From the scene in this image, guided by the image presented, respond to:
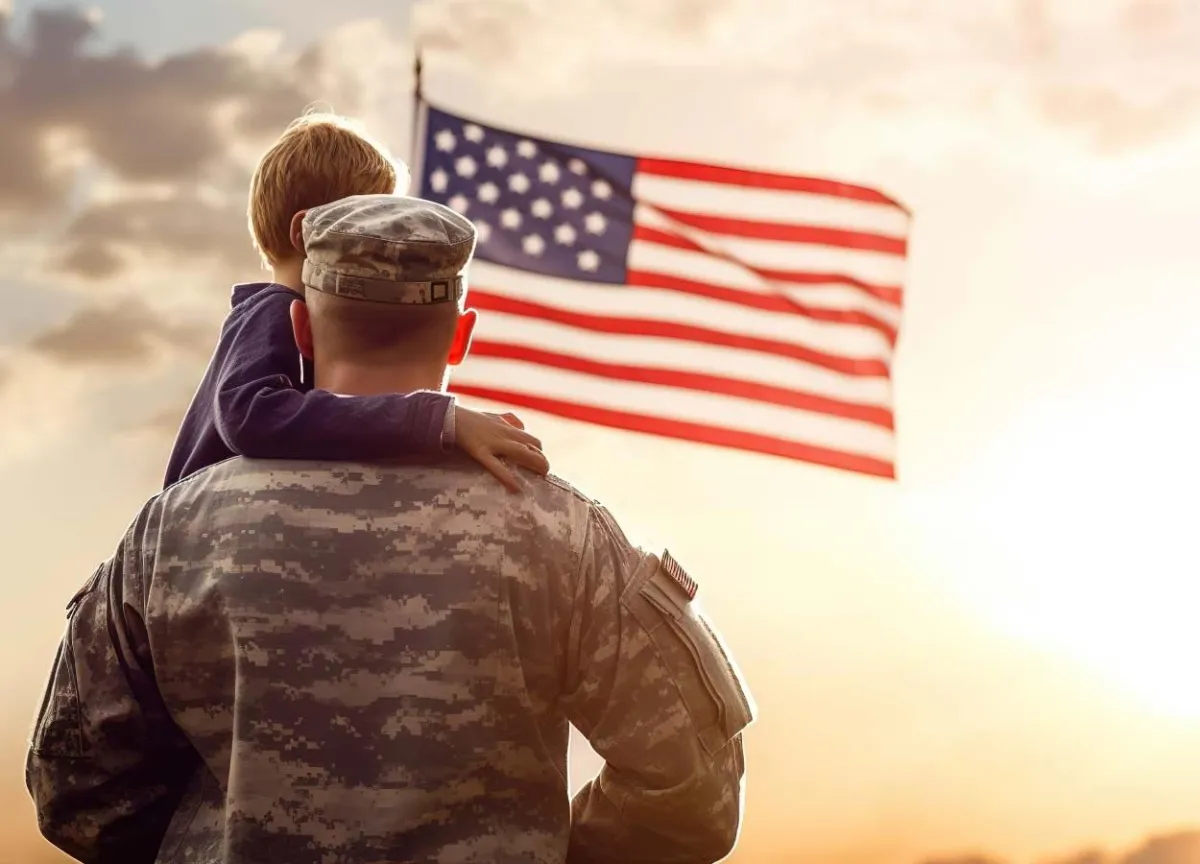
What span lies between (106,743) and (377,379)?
827mm

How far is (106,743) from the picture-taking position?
254cm

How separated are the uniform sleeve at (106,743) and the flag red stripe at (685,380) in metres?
4.91

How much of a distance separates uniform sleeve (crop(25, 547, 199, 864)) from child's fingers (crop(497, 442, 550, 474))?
71 cm

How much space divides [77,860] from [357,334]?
3.81ft

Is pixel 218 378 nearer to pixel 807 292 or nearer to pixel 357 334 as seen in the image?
pixel 357 334

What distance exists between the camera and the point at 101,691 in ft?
8.22

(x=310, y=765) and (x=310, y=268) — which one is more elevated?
(x=310, y=268)

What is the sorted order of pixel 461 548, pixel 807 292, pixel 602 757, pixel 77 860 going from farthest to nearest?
pixel 807 292 < pixel 77 860 < pixel 602 757 < pixel 461 548

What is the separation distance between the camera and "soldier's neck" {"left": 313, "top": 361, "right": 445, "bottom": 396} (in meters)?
2.43

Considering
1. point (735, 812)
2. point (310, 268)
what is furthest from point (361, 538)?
point (735, 812)

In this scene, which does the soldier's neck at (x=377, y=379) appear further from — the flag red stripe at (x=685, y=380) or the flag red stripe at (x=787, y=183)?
the flag red stripe at (x=787, y=183)

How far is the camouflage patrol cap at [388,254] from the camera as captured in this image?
2436 millimetres

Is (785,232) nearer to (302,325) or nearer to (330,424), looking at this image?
(302,325)

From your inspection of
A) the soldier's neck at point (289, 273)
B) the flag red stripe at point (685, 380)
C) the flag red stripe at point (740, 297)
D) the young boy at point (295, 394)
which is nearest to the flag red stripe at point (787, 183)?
the flag red stripe at point (740, 297)
